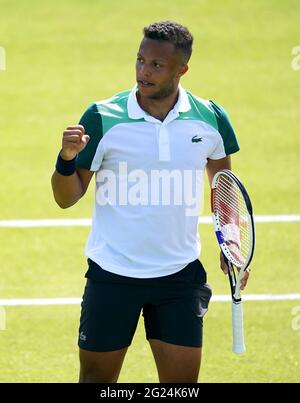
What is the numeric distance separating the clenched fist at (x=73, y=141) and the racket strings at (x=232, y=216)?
1041 millimetres

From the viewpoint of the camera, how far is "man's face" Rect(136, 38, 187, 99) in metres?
6.90

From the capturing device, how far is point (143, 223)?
22.7 feet

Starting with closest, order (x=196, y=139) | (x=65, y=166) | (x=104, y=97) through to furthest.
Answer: (x=65, y=166) < (x=196, y=139) < (x=104, y=97)

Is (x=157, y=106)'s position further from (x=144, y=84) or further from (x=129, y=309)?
(x=129, y=309)

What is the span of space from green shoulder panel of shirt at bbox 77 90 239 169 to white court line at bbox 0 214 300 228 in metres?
4.93

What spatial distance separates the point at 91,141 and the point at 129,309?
104 cm

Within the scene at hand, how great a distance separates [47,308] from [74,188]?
3.38 metres

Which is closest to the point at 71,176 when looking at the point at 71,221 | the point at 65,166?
the point at 65,166

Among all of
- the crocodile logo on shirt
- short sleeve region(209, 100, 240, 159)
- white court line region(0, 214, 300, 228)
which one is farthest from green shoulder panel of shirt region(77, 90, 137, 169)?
white court line region(0, 214, 300, 228)

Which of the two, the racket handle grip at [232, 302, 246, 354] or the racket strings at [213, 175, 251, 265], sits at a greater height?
the racket strings at [213, 175, 251, 265]

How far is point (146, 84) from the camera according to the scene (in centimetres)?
692

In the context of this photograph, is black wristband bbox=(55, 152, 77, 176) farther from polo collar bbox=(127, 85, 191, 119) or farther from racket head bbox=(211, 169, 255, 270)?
racket head bbox=(211, 169, 255, 270)

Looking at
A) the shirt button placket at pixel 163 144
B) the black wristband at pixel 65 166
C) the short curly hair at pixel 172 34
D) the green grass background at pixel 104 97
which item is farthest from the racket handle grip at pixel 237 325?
the green grass background at pixel 104 97
